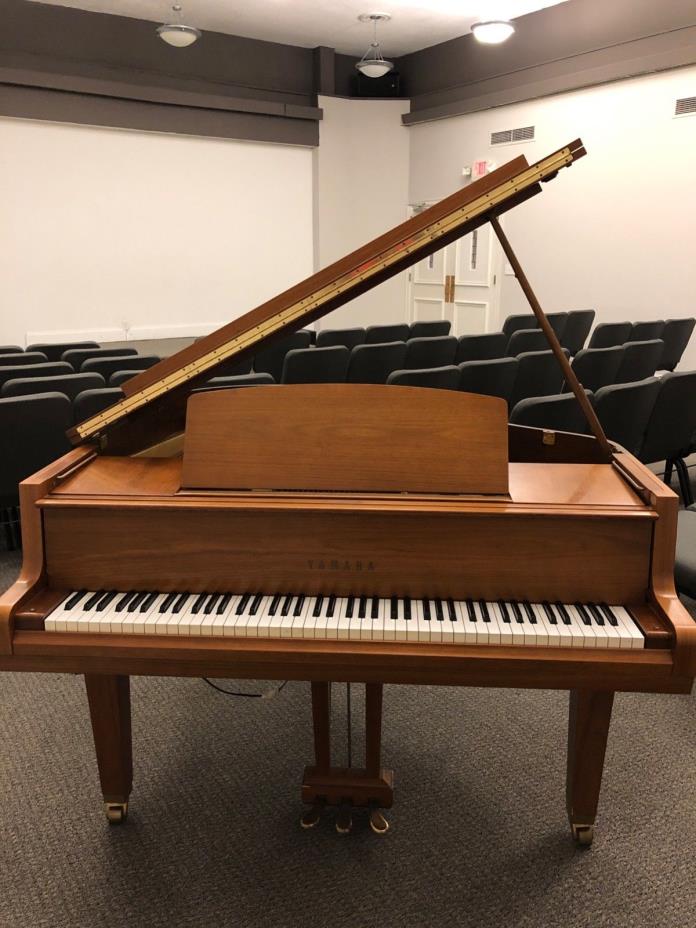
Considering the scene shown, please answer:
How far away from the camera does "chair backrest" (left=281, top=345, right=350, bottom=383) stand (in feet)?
15.8

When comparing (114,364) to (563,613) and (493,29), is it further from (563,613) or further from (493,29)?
(493,29)

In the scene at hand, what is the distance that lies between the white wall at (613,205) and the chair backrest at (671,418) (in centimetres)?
389

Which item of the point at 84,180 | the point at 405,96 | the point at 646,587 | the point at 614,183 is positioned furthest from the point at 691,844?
the point at 405,96

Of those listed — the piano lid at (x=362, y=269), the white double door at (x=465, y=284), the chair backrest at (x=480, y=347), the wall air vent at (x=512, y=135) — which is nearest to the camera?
the piano lid at (x=362, y=269)

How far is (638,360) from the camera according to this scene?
206 inches

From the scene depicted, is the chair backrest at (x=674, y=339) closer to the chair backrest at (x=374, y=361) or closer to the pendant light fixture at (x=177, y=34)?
the chair backrest at (x=374, y=361)

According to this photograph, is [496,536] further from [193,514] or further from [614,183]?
[614,183]

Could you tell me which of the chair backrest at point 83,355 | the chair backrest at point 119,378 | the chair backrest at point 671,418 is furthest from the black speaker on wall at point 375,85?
the chair backrest at point 671,418

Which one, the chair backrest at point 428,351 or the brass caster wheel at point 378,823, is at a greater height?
the chair backrest at point 428,351

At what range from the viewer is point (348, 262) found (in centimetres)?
177

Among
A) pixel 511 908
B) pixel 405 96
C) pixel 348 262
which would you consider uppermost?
pixel 405 96

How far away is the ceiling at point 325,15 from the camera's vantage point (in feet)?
26.5

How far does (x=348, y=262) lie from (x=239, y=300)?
853 cm

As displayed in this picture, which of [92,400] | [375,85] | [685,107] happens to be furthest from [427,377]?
[375,85]
